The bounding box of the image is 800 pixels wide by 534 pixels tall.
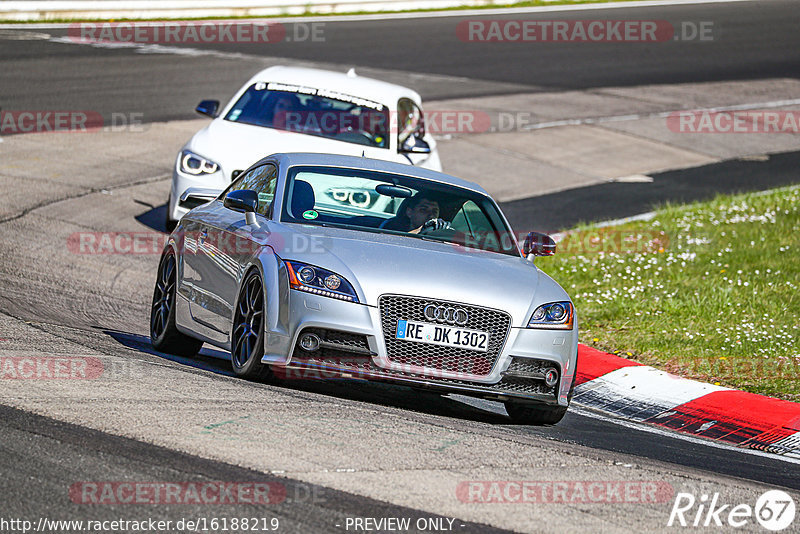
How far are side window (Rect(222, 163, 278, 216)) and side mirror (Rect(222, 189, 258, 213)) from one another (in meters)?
0.13

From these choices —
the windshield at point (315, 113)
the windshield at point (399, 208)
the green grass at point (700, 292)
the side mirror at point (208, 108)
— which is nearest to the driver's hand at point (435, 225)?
the windshield at point (399, 208)

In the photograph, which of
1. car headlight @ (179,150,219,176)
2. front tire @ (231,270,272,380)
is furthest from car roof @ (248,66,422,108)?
front tire @ (231,270,272,380)

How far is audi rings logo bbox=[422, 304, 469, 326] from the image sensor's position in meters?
7.36

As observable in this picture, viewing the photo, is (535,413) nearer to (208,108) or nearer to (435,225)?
(435,225)

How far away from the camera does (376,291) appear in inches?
288

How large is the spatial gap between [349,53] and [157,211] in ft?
46.2

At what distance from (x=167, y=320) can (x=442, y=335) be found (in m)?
2.51

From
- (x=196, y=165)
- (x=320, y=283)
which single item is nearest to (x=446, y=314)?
(x=320, y=283)

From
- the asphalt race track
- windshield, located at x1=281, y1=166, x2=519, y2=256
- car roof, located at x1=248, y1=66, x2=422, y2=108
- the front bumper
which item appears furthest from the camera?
car roof, located at x1=248, y1=66, x2=422, y2=108

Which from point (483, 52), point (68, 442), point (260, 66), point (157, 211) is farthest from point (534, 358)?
point (483, 52)

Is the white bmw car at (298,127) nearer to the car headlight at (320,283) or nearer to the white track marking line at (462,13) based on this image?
the car headlight at (320,283)

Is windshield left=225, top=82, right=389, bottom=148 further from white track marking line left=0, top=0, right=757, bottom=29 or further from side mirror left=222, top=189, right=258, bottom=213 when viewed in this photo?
white track marking line left=0, top=0, right=757, bottom=29

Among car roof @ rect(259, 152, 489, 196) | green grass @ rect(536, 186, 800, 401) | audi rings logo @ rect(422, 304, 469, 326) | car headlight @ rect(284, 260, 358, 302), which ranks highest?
car roof @ rect(259, 152, 489, 196)

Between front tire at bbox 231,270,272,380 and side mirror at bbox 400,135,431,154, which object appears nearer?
front tire at bbox 231,270,272,380
